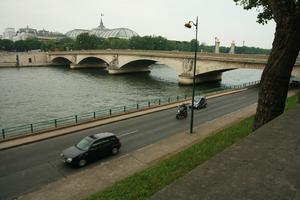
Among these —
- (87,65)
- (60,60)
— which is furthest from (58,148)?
(60,60)

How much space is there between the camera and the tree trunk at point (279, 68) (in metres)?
7.73

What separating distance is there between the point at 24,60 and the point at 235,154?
4598 inches

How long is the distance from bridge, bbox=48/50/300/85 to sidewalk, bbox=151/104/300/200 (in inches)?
1925

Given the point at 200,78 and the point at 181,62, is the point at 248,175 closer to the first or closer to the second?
the point at 200,78

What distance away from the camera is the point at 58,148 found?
18.0 metres

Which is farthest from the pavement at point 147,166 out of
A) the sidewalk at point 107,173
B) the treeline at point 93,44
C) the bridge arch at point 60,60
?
the treeline at point 93,44

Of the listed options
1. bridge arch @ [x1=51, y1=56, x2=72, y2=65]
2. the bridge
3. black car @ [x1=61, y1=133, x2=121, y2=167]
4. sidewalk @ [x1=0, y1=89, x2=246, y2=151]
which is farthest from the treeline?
black car @ [x1=61, y1=133, x2=121, y2=167]

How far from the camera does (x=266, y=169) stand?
144 inches

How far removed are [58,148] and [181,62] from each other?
168ft

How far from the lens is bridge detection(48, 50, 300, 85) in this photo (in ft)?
172

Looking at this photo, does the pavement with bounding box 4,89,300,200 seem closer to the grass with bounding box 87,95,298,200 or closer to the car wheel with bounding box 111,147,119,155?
the car wheel with bounding box 111,147,119,155

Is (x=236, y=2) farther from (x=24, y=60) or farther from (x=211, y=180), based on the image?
(x=24, y=60)

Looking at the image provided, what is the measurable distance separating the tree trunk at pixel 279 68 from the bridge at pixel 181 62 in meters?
44.0

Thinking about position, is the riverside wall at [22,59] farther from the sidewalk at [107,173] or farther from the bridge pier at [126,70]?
the sidewalk at [107,173]
